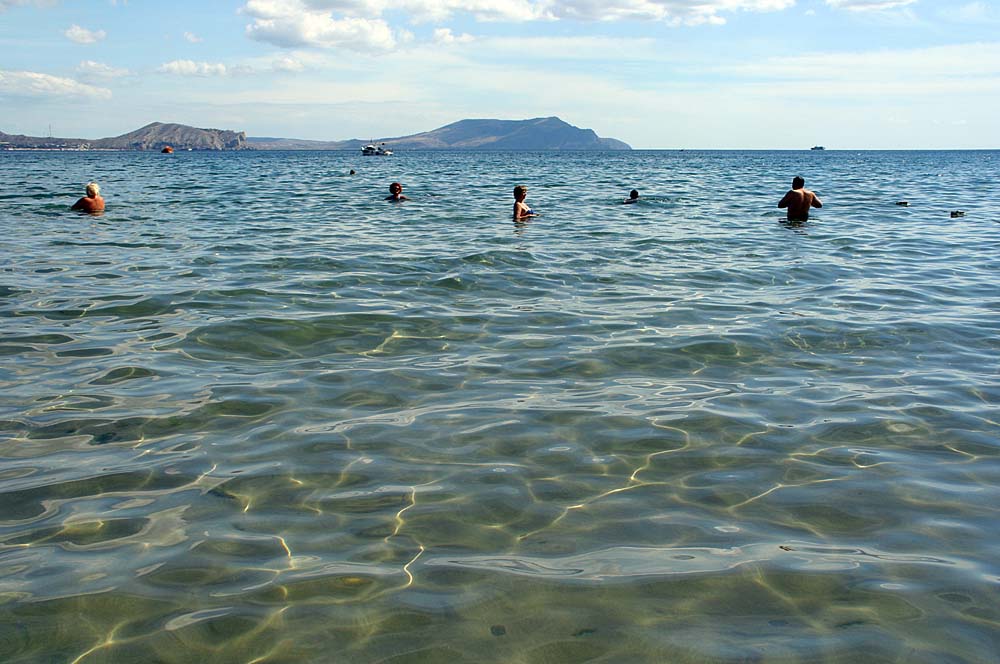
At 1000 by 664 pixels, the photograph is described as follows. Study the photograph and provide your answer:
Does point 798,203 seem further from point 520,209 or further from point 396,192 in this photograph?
point 396,192

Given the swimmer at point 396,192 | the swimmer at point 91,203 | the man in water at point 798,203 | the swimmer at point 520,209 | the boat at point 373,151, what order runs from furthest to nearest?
1. the boat at point 373,151
2. the swimmer at point 396,192
3. the swimmer at point 91,203
4. the man in water at point 798,203
5. the swimmer at point 520,209

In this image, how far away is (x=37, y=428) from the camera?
18.2 feet

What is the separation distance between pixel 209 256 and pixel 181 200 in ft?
45.1

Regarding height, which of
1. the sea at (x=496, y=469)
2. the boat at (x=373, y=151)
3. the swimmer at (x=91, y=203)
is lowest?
the sea at (x=496, y=469)

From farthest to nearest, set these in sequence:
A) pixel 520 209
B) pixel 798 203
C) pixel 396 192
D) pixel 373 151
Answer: pixel 373 151
pixel 396 192
pixel 798 203
pixel 520 209

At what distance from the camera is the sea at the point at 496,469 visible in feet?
11.1

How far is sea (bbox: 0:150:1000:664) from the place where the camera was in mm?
3377

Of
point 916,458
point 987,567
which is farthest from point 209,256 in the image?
point 987,567

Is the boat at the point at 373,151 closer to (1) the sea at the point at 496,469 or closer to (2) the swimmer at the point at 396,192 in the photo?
(2) the swimmer at the point at 396,192

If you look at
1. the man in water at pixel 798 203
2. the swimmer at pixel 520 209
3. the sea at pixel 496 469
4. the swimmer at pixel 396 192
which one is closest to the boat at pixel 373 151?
the swimmer at pixel 396 192

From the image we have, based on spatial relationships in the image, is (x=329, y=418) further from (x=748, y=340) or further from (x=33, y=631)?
(x=748, y=340)

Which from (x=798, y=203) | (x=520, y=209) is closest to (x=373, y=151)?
(x=520, y=209)

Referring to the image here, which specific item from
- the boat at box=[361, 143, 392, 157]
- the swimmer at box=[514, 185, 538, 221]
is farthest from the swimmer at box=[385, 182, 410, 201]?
the boat at box=[361, 143, 392, 157]

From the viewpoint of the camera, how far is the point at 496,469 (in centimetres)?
495
